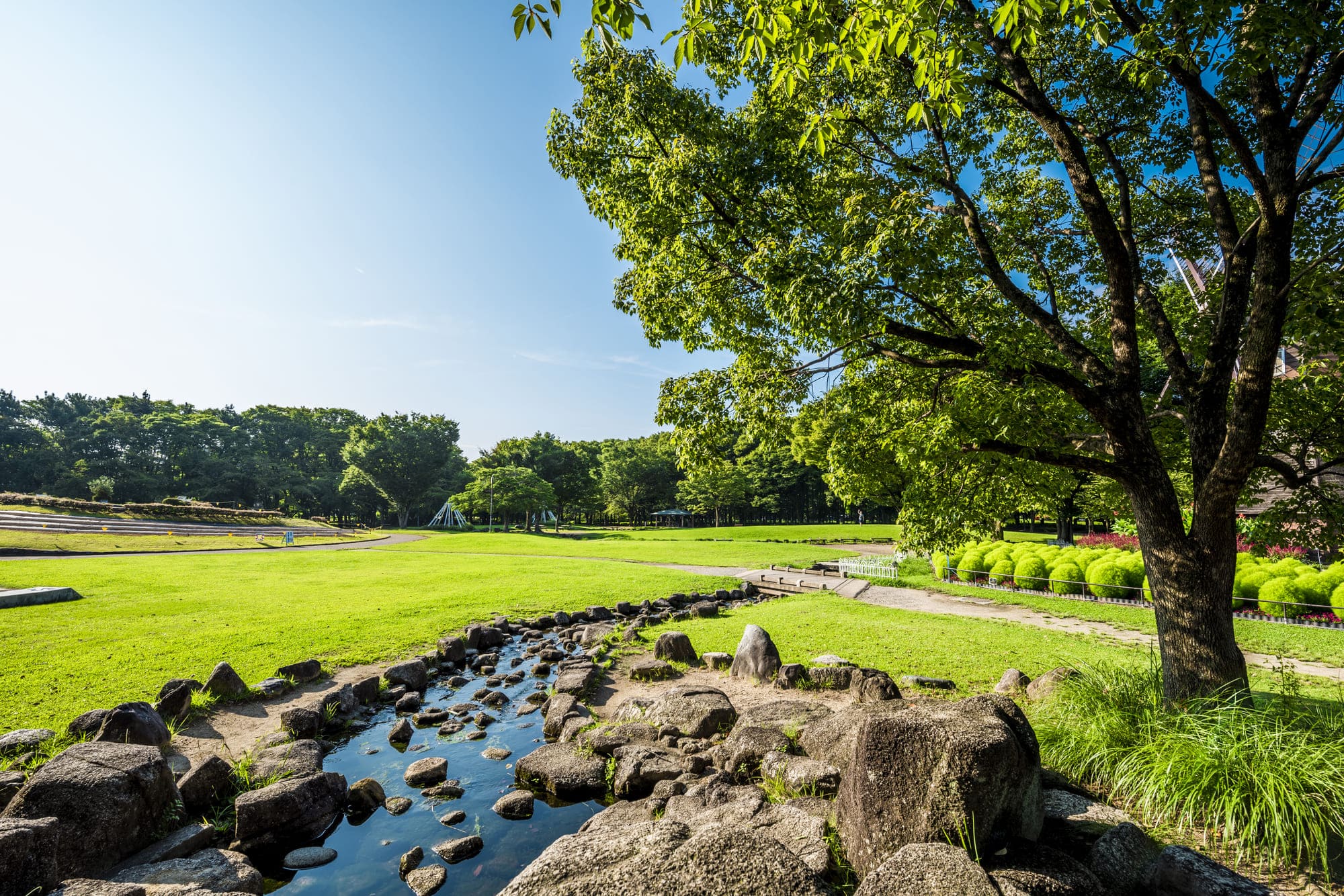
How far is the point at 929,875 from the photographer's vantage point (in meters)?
3.05

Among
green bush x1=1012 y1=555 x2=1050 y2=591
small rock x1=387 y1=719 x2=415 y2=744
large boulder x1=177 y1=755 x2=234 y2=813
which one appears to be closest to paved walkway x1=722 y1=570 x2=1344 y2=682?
green bush x1=1012 y1=555 x2=1050 y2=591

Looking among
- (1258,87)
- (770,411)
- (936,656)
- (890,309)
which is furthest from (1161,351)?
(936,656)

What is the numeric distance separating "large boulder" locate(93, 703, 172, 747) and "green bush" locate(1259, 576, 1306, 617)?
21701mm

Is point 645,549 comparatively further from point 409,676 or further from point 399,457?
point 399,457

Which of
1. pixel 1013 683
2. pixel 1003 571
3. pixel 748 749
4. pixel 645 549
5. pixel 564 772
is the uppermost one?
pixel 1003 571

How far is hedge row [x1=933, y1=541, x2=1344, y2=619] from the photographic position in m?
13.2

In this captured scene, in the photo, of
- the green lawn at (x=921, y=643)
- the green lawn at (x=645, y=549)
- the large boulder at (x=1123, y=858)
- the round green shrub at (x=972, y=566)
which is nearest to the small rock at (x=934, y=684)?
the green lawn at (x=921, y=643)

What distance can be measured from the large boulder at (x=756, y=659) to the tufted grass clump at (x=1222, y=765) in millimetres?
4344

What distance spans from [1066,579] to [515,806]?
60.9 ft

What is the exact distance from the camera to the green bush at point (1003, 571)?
1939 cm

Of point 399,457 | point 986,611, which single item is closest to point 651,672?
point 986,611

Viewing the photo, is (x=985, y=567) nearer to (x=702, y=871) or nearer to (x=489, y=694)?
(x=489, y=694)

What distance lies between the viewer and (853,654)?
1089 cm

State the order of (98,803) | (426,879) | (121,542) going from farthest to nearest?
(121,542) < (426,879) < (98,803)
